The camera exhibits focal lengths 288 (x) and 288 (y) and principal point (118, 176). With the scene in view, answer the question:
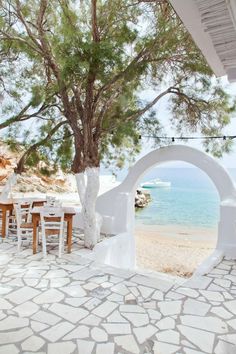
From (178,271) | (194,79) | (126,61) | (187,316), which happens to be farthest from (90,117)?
(178,271)

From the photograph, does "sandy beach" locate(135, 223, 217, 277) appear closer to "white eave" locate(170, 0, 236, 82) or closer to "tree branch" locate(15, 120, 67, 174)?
"tree branch" locate(15, 120, 67, 174)

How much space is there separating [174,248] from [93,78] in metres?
9.39

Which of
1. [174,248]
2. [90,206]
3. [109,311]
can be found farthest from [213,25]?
[174,248]

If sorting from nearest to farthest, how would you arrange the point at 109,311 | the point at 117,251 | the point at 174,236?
the point at 109,311
the point at 117,251
the point at 174,236

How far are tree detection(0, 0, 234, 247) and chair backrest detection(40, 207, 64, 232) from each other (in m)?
0.78

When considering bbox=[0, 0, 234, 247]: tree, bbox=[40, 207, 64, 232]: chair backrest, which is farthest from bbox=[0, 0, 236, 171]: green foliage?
bbox=[40, 207, 64, 232]: chair backrest

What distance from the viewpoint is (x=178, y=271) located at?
30.1ft

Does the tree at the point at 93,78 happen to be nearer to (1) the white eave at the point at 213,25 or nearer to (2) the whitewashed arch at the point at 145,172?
(2) the whitewashed arch at the point at 145,172

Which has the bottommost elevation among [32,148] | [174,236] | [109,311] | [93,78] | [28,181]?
[174,236]

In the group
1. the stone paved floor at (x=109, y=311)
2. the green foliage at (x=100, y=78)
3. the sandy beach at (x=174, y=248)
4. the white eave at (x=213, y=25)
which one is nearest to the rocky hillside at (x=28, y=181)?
the sandy beach at (x=174, y=248)

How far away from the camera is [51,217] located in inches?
217

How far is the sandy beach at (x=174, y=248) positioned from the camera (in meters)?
9.73

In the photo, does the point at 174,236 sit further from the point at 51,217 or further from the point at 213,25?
the point at 213,25

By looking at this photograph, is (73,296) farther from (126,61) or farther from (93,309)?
(126,61)
